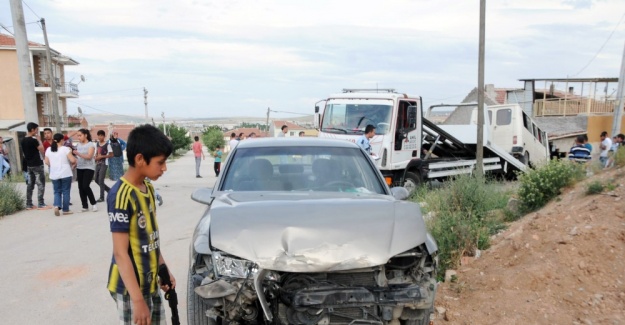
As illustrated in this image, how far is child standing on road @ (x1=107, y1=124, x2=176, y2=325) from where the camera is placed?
2.76 metres

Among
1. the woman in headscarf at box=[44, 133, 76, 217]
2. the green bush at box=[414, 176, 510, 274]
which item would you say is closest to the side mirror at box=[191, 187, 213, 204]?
the green bush at box=[414, 176, 510, 274]

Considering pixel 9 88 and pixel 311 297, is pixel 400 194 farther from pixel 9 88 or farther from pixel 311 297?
pixel 9 88

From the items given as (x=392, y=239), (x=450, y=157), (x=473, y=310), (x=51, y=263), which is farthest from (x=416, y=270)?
(x=450, y=157)

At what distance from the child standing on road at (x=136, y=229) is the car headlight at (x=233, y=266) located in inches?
15.1

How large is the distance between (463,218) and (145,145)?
542cm

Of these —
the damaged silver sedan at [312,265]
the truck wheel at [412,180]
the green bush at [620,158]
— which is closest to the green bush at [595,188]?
the green bush at [620,158]

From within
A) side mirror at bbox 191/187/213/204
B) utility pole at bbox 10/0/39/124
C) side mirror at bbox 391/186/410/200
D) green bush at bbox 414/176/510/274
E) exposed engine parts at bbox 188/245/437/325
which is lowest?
green bush at bbox 414/176/510/274

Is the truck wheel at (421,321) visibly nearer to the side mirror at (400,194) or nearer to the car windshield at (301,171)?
the side mirror at (400,194)

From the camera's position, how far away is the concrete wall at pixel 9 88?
4984cm

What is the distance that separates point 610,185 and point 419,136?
6375 mm

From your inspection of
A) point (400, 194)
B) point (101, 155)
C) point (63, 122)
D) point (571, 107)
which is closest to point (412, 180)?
point (101, 155)

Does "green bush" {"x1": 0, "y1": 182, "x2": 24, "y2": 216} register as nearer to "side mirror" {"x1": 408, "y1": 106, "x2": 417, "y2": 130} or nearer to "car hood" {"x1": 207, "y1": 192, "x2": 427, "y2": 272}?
"car hood" {"x1": 207, "y1": 192, "x2": 427, "y2": 272}

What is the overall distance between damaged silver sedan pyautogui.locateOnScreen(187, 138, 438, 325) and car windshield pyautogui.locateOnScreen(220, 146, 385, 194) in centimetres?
98

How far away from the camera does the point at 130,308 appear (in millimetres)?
2895
